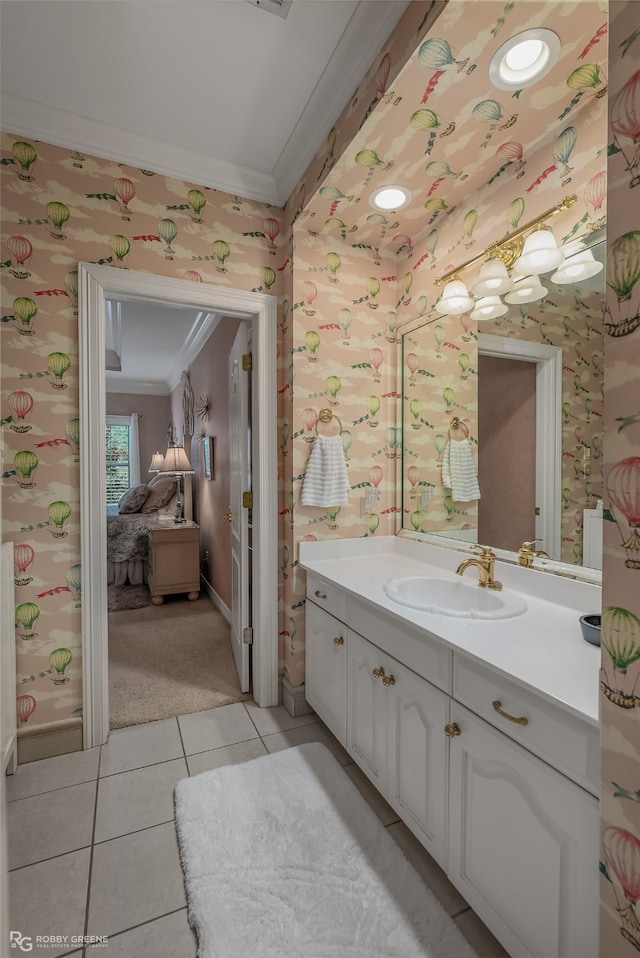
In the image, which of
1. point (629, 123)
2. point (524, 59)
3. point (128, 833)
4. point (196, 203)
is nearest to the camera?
point (629, 123)

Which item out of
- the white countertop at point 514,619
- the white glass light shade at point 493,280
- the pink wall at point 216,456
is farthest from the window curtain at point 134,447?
the white glass light shade at point 493,280

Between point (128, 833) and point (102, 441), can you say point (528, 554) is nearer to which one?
point (128, 833)

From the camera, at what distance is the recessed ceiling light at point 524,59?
1231mm

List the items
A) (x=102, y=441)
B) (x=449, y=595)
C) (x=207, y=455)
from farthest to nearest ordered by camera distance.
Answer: (x=207, y=455) → (x=102, y=441) → (x=449, y=595)

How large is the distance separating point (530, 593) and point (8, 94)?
9.03 ft

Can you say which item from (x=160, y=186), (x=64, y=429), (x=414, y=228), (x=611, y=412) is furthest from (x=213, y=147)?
(x=611, y=412)

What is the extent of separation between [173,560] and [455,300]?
3.36 metres

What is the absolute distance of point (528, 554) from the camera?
64.5 inches

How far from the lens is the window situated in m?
7.02

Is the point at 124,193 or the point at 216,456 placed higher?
the point at 124,193

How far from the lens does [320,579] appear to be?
2.02 metres

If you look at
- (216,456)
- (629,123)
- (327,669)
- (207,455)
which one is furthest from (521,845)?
(207,455)

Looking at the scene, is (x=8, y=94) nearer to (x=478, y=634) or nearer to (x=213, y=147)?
(x=213, y=147)

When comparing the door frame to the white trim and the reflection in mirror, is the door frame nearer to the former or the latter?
the reflection in mirror
